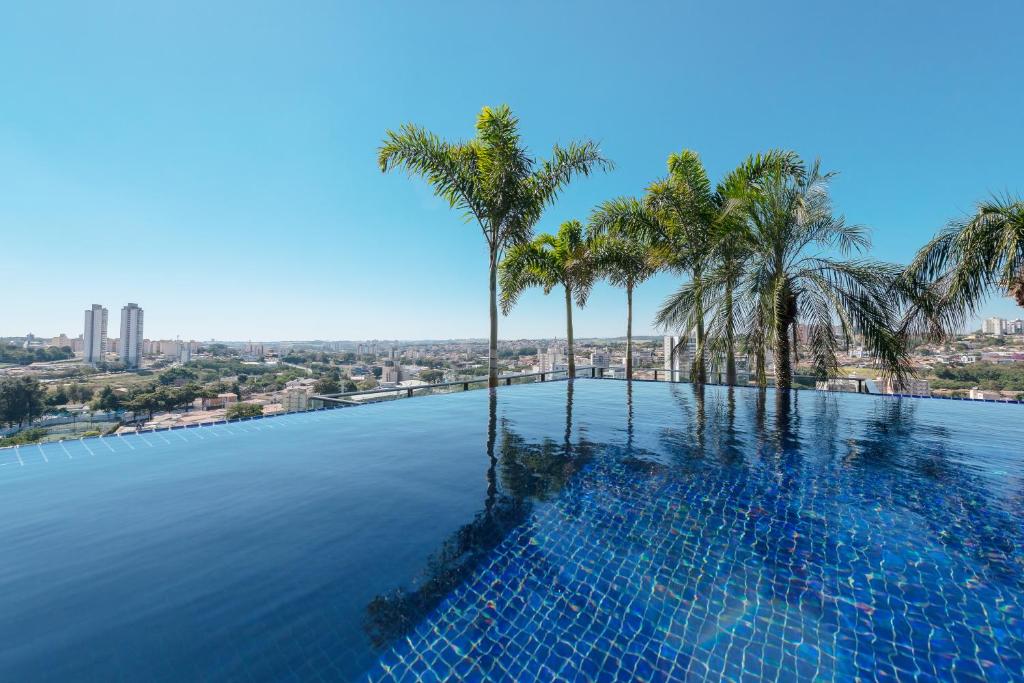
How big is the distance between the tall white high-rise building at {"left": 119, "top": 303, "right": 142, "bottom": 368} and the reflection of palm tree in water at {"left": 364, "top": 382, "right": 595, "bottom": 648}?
17475mm

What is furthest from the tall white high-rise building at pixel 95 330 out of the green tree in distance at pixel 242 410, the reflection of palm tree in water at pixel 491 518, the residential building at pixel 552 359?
the reflection of palm tree in water at pixel 491 518

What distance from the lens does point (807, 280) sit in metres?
8.80

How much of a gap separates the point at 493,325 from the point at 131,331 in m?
15.9

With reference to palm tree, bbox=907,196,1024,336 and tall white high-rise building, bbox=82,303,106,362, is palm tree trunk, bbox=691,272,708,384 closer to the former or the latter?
palm tree, bbox=907,196,1024,336

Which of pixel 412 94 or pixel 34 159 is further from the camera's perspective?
pixel 412 94

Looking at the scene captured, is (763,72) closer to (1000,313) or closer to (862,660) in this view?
(1000,313)

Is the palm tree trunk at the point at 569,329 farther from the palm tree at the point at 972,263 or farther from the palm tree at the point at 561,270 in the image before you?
the palm tree at the point at 972,263

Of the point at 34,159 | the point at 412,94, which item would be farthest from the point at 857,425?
the point at 34,159

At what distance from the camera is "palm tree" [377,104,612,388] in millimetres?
8758

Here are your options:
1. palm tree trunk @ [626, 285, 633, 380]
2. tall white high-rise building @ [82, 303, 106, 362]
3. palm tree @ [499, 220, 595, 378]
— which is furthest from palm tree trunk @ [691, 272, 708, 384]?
tall white high-rise building @ [82, 303, 106, 362]

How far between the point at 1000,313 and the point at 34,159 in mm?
20599

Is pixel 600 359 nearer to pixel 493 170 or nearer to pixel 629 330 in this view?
pixel 629 330

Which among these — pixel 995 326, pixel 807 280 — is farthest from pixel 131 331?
pixel 995 326

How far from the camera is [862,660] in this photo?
173 centimetres
